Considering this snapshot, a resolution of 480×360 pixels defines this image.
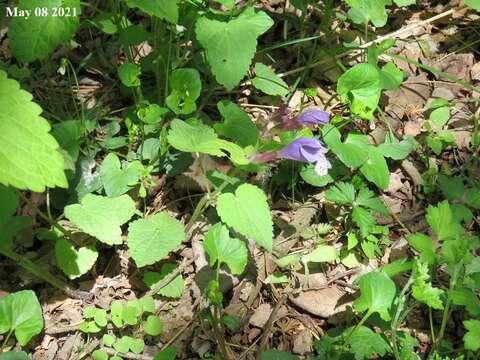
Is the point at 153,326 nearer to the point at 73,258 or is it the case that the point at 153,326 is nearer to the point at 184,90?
the point at 73,258

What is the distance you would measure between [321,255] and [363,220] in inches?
10.0

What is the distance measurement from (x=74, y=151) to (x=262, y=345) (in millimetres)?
1208

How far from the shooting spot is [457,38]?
348cm

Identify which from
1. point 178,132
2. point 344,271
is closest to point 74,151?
point 178,132

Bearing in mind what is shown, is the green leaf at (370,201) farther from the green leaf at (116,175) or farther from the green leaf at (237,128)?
the green leaf at (116,175)

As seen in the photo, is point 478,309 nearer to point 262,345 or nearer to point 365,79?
point 262,345

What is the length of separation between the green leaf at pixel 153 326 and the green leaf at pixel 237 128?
87 centimetres

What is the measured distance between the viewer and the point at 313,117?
2.44 metres

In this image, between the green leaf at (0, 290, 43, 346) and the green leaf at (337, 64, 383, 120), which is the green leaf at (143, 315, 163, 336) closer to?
the green leaf at (0, 290, 43, 346)

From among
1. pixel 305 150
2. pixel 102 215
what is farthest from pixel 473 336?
pixel 102 215

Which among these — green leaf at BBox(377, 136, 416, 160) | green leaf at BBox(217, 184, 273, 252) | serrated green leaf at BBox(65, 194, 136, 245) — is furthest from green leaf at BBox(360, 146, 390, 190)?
serrated green leaf at BBox(65, 194, 136, 245)

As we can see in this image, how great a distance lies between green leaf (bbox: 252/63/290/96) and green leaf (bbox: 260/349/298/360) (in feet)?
4.37

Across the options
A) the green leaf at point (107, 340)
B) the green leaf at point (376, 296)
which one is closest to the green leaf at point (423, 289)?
the green leaf at point (376, 296)

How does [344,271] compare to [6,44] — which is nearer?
[344,271]
